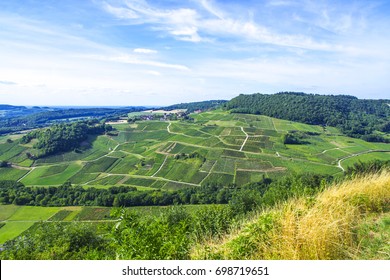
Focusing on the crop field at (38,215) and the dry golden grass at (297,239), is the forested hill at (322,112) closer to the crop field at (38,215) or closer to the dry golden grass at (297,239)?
the crop field at (38,215)

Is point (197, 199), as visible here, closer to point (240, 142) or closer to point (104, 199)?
point (104, 199)

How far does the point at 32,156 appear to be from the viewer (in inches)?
3762

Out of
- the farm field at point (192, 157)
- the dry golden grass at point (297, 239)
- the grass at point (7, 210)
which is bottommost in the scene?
the grass at point (7, 210)

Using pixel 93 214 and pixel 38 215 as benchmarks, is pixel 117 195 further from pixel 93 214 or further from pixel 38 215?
pixel 38 215

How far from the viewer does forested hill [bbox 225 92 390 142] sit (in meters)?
118

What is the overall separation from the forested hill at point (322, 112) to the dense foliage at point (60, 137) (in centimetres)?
8356

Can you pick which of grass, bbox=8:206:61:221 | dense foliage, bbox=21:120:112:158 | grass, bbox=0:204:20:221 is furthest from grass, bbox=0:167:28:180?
grass, bbox=8:206:61:221

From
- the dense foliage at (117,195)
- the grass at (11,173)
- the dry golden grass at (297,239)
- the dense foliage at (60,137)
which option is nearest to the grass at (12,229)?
the dense foliage at (117,195)

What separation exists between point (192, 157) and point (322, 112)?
89.9 meters

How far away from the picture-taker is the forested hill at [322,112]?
387 feet
